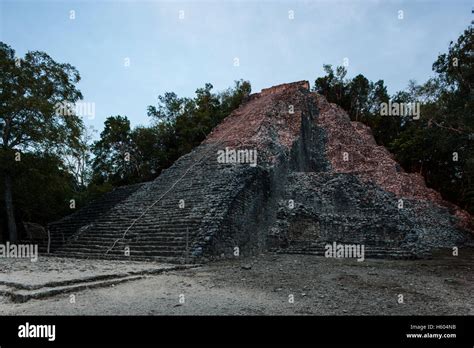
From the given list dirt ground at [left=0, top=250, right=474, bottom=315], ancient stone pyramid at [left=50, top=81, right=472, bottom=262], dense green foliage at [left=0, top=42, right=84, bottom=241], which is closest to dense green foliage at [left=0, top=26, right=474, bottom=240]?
dense green foliage at [left=0, top=42, right=84, bottom=241]

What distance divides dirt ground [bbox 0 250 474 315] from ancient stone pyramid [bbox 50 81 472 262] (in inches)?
89.8

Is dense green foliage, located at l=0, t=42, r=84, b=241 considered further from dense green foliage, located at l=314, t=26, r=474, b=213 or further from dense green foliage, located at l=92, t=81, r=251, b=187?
dense green foliage, located at l=314, t=26, r=474, b=213

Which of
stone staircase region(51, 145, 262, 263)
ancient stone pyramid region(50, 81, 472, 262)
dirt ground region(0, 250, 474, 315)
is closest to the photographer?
dirt ground region(0, 250, 474, 315)

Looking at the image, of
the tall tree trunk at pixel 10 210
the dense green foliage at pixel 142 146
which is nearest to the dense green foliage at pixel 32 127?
the tall tree trunk at pixel 10 210

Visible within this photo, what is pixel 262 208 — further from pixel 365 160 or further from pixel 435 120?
pixel 365 160

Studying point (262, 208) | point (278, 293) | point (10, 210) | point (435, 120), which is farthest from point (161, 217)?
point (435, 120)

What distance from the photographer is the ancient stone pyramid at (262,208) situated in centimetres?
1103

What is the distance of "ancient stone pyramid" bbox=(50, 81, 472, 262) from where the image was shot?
11.0 m

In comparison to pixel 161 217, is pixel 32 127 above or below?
above

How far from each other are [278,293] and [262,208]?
682cm

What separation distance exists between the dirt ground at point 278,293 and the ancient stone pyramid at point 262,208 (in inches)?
89.8

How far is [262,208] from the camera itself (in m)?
12.8

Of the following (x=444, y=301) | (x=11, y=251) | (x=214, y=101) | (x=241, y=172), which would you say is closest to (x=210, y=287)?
(x=444, y=301)
